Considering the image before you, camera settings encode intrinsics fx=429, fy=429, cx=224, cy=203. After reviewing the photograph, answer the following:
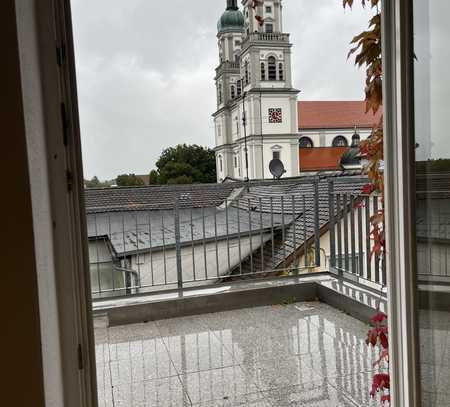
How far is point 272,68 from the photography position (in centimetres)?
4241

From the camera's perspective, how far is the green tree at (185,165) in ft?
121

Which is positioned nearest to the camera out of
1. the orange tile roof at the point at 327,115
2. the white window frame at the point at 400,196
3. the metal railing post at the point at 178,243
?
the white window frame at the point at 400,196

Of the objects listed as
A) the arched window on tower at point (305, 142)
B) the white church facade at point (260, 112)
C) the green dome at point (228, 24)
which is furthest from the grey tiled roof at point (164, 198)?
the arched window on tower at point (305, 142)

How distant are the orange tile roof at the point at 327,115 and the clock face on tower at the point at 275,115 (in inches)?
223

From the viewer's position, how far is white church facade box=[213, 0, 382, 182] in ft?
137

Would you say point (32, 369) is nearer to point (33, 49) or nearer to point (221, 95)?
point (33, 49)

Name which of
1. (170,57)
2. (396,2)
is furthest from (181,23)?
(396,2)

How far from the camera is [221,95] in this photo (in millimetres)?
48844

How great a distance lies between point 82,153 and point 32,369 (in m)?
0.53

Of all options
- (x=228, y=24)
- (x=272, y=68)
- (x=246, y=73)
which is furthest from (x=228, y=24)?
(x=272, y=68)

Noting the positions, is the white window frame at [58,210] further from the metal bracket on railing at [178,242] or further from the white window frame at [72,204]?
the metal bracket on railing at [178,242]

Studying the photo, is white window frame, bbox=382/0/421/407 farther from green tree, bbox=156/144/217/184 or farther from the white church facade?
the white church facade

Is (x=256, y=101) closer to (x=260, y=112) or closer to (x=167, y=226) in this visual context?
(x=260, y=112)

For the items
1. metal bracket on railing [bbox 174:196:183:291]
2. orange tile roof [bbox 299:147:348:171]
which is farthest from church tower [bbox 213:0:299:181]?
metal bracket on railing [bbox 174:196:183:291]
